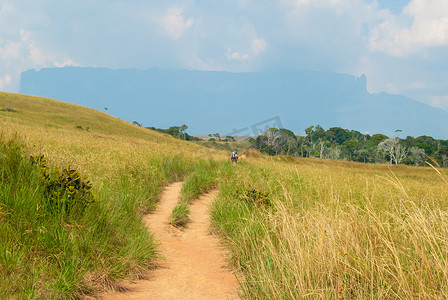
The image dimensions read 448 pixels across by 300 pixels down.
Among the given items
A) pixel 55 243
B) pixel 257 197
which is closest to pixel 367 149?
pixel 257 197

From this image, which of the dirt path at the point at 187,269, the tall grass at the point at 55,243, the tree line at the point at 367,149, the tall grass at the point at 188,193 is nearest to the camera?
the tall grass at the point at 55,243

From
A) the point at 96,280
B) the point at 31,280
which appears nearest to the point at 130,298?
the point at 96,280

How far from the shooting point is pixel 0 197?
3.58 meters

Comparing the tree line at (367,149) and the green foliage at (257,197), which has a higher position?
the tree line at (367,149)

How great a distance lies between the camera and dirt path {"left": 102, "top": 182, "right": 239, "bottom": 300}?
3443 mm

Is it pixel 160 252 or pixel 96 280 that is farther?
pixel 160 252

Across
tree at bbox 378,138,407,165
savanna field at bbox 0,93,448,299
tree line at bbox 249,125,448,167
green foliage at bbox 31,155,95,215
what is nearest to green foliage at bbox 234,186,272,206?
savanna field at bbox 0,93,448,299

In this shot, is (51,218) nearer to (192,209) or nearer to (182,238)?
(182,238)

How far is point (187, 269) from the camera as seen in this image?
4.24m

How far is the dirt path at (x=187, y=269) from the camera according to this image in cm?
344

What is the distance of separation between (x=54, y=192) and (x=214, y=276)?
232 centimetres

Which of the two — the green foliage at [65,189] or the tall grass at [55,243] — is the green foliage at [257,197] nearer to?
the tall grass at [55,243]

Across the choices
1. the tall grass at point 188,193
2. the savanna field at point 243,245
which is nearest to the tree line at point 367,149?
the tall grass at point 188,193

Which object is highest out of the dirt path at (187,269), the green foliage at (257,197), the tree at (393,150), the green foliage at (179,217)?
the tree at (393,150)
